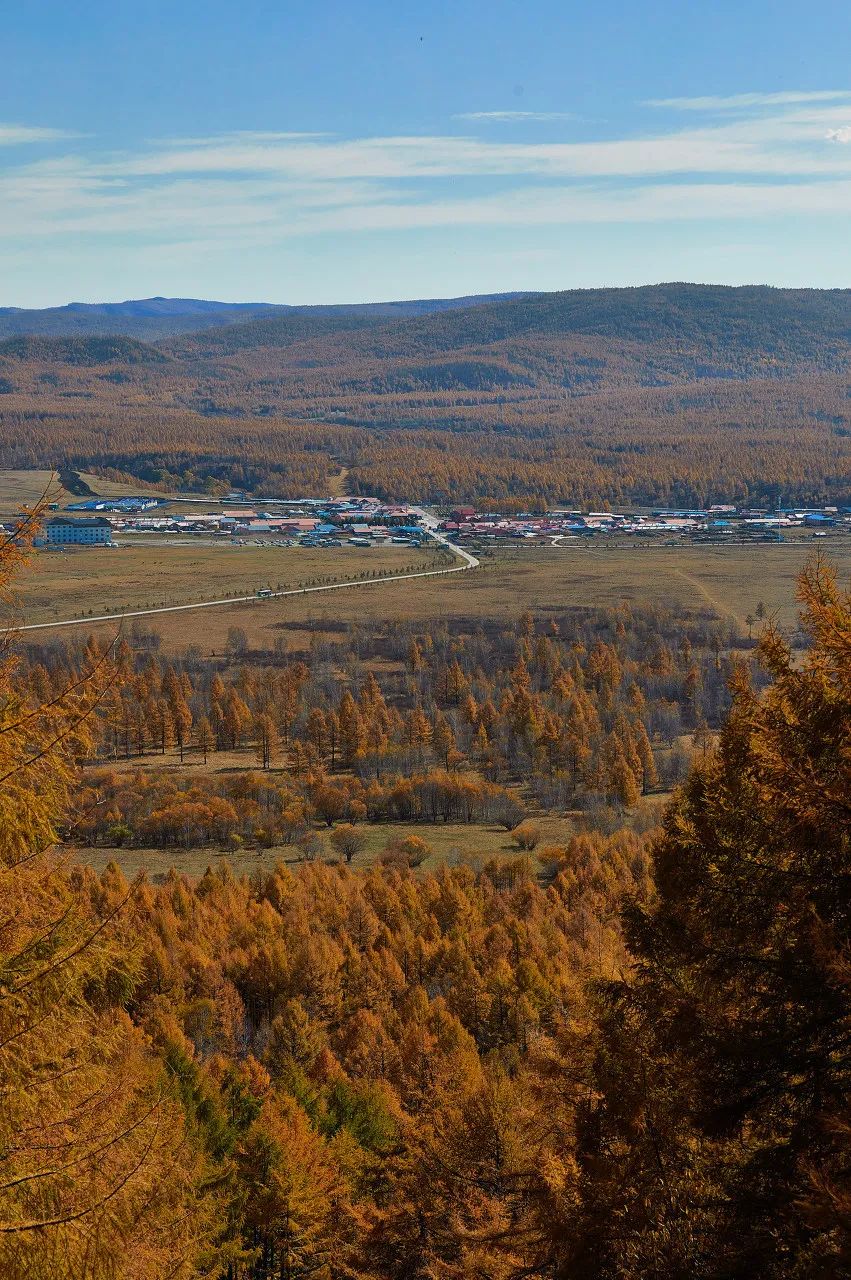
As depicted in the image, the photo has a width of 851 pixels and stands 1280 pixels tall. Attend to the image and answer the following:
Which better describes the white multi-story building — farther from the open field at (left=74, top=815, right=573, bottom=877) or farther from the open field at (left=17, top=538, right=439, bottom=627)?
the open field at (left=74, top=815, right=573, bottom=877)

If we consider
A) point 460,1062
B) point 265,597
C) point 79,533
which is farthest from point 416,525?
point 460,1062

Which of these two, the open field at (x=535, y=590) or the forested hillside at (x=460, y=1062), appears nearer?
the forested hillside at (x=460, y=1062)

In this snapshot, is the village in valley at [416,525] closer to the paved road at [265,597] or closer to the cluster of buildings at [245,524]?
the cluster of buildings at [245,524]

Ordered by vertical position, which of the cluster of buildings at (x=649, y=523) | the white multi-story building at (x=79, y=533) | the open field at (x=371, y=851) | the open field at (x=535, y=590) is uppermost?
the white multi-story building at (x=79, y=533)

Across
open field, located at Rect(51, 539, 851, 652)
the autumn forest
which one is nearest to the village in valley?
open field, located at Rect(51, 539, 851, 652)

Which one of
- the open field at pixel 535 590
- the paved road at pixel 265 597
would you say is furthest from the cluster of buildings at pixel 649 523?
the open field at pixel 535 590

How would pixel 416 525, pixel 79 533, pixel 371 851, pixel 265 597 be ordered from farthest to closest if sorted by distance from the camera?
pixel 416 525, pixel 79 533, pixel 265 597, pixel 371 851

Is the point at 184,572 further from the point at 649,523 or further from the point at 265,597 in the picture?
the point at 649,523

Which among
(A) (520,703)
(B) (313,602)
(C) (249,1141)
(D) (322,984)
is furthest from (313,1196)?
(B) (313,602)
